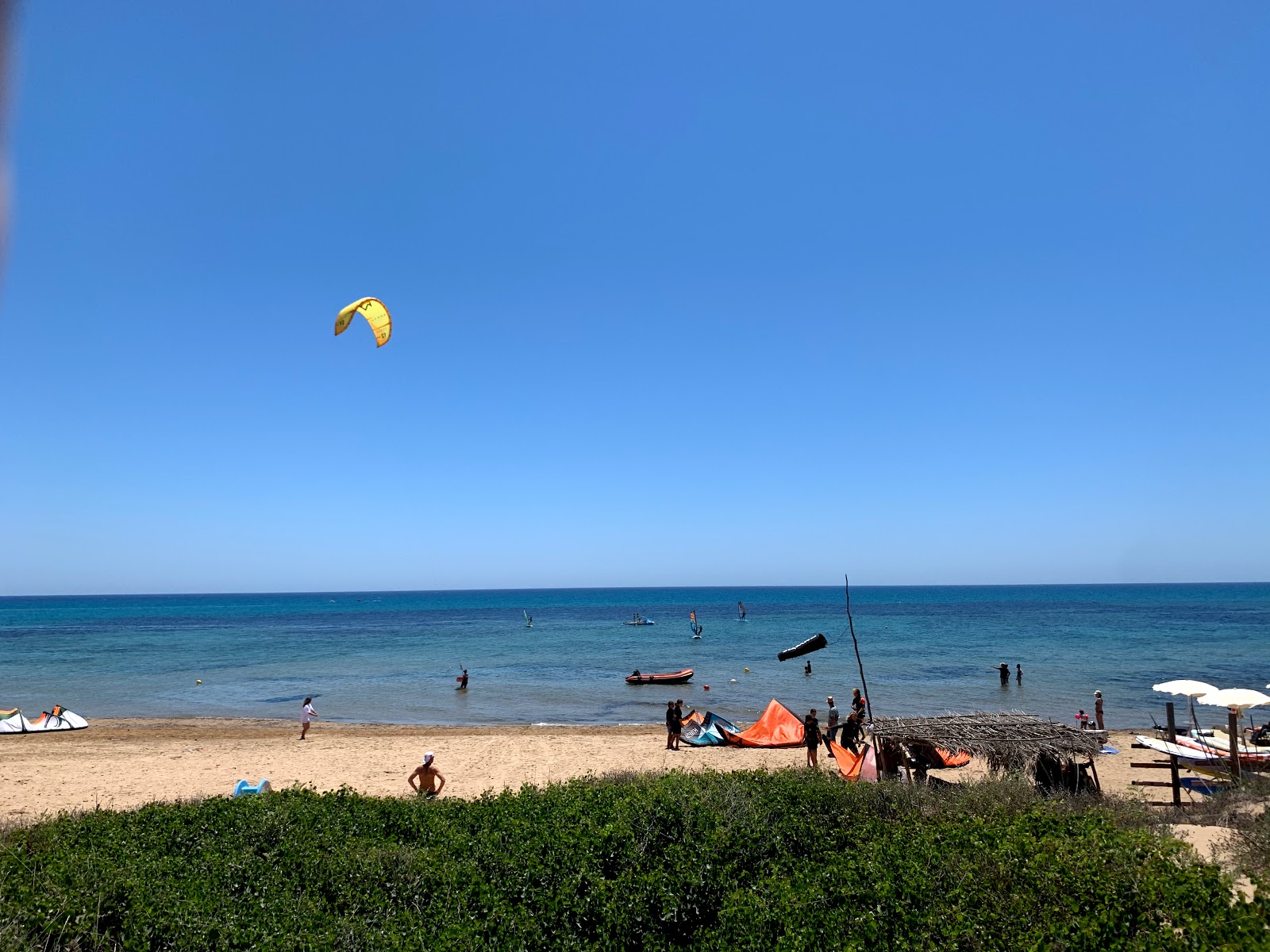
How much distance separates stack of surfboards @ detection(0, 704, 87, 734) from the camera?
75.6 feet

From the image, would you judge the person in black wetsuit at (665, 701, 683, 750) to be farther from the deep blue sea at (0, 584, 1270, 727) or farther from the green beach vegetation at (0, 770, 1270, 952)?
the green beach vegetation at (0, 770, 1270, 952)

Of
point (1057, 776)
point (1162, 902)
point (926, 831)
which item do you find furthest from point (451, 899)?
point (1057, 776)

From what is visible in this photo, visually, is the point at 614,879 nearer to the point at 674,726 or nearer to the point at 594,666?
the point at 674,726

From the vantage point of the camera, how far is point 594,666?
43188mm

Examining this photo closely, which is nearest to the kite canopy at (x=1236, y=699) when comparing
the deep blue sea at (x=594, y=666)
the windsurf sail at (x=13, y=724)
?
the deep blue sea at (x=594, y=666)

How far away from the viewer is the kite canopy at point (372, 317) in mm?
12023

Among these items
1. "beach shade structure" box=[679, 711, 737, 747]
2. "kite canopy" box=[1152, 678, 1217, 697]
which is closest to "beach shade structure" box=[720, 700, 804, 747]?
"beach shade structure" box=[679, 711, 737, 747]

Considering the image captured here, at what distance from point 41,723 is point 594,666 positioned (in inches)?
997

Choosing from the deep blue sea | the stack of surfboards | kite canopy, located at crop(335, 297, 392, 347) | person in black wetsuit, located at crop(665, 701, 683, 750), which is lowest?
the deep blue sea

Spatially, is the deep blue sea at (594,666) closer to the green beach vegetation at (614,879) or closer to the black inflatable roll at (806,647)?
the black inflatable roll at (806,647)

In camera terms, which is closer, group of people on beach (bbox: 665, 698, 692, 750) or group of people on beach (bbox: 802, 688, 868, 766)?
group of people on beach (bbox: 802, 688, 868, 766)

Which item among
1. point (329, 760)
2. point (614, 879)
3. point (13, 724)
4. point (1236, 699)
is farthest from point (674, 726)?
point (13, 724)

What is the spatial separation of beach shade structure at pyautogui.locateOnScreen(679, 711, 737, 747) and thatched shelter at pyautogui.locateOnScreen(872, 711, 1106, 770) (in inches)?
302

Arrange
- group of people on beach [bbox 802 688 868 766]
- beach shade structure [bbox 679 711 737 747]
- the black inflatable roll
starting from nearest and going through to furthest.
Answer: the black inflatable roll, group of people on beach [bbox 802 688 868 766], beach shade structure [bbox 679 711 737 747]
